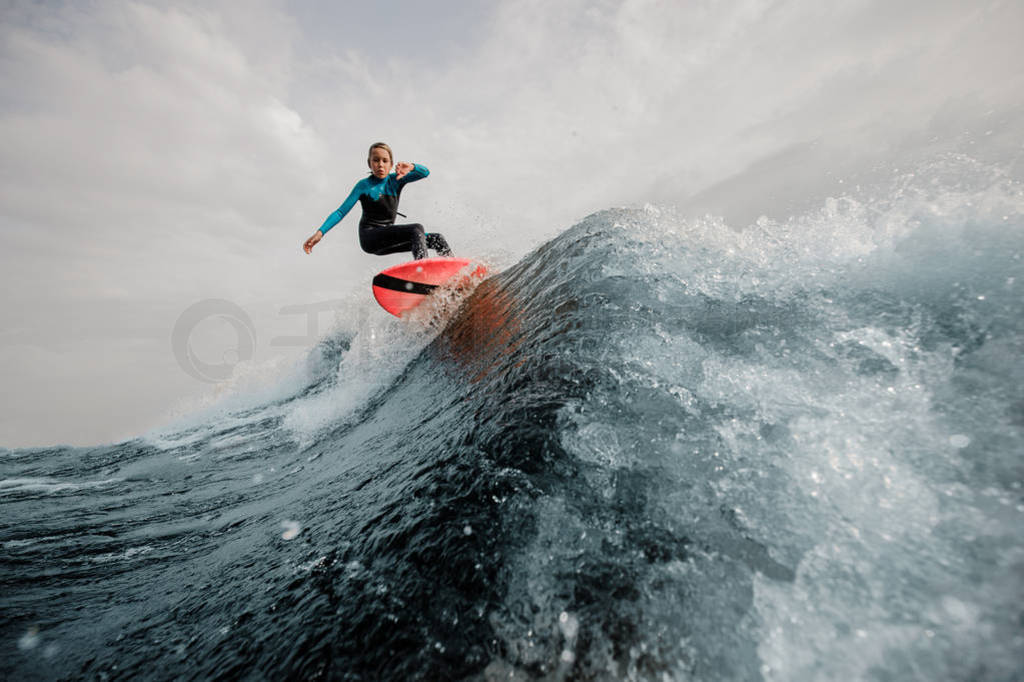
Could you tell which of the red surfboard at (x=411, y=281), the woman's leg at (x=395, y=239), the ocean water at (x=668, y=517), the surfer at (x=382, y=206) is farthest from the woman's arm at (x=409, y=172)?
the ocean water at (x=668, y=517)

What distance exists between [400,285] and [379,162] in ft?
8.20

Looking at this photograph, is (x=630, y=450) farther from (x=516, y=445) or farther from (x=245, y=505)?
(x=245, y=505)

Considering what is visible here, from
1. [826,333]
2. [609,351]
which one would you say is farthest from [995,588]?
[609,351]

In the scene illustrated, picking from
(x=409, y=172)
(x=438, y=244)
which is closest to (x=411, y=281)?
(x=438, y=244)

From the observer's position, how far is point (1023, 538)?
1.14 meters

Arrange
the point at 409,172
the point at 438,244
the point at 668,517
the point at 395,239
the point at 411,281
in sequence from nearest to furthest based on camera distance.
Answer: the point at 668,517, the point at 411,281, the point at 409,172, the point at 395,239, the point at 438,244

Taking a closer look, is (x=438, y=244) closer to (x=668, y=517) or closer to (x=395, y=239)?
(x=395, y=239)

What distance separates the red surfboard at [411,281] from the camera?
7.02m

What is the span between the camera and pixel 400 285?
279 inches

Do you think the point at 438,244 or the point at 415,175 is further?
the point at 438,244

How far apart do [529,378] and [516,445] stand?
621 millimetres

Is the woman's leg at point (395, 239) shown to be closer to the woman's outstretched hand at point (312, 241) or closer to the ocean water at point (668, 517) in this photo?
the woman's outstretched hand at point (312, 241)

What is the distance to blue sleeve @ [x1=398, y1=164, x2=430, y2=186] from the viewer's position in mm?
7609

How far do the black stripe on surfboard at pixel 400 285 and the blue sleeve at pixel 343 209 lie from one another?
1519 millimetres
